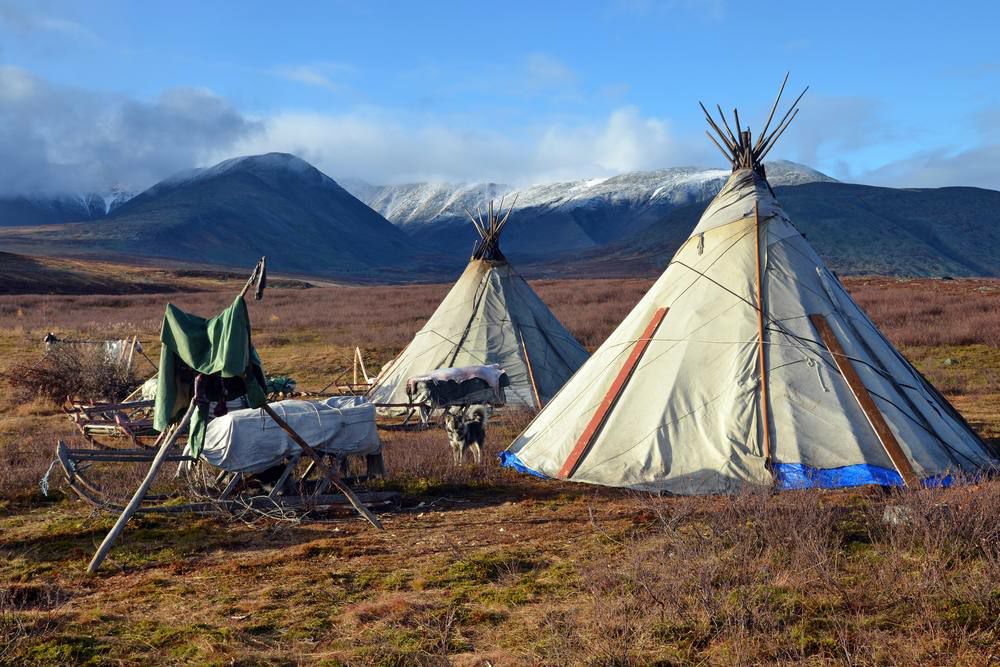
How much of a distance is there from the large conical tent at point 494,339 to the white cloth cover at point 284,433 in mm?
5723

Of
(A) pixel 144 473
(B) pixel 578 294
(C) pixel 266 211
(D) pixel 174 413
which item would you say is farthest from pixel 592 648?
(C) pixel 266 211

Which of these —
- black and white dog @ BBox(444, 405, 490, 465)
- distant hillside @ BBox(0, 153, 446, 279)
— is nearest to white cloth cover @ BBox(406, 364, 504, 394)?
black and white dog @ BBox(444, 405, 490, 465)

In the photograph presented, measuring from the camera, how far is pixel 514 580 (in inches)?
201

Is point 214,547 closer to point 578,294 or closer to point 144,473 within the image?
point 144,473

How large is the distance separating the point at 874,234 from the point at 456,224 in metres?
92.9

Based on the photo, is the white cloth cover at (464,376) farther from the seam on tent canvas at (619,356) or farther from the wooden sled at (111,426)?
the wooden sled at (111,426)

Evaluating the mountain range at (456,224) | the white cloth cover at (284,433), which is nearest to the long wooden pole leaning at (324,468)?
the white cloth cover at (284,433)

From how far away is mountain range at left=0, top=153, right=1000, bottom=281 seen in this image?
86.8 meters

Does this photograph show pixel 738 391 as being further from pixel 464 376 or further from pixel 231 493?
pixel 464 376

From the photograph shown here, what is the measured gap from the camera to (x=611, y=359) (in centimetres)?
827

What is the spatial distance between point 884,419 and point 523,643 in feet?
14.2

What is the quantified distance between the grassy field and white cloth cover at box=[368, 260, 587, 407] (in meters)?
4.84

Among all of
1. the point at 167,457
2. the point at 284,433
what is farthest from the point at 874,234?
the point at 167,457

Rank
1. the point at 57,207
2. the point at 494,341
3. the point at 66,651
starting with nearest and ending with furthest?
the point at 66,651, the point at 494,341, the point at 57,207
